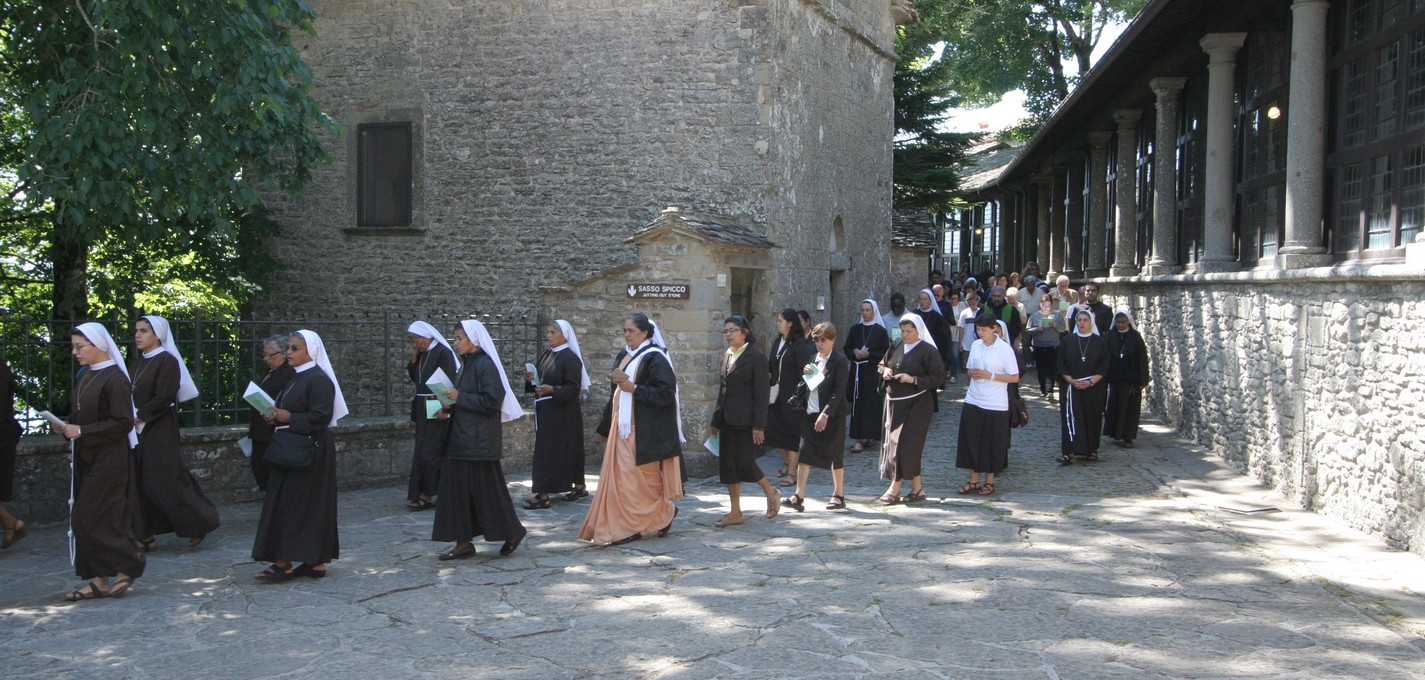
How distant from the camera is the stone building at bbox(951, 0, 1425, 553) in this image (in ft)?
28.2

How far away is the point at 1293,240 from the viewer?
10828mm

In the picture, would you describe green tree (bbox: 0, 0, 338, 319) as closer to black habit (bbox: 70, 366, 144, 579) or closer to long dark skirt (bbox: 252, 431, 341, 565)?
black habit (bbox: 70, 366, 144, 579)

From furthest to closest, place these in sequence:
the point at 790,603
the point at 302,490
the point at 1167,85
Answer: the point at 1167,85 → the point at 302,490 → the point at 790,603

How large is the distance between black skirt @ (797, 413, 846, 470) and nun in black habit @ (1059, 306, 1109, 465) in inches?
133

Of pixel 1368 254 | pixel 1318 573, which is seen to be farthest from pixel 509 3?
pixel 1318 573

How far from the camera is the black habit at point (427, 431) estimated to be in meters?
9.84

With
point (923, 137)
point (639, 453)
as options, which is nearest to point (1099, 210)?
point (923, 137)

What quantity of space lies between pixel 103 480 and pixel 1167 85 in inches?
556

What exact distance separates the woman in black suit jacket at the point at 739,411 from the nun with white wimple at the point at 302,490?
10.0 ft

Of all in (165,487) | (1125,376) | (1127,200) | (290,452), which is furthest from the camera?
(1127,200)

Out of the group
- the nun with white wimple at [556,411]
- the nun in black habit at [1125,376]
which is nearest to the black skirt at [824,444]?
the nun with white wimple at [556,411]

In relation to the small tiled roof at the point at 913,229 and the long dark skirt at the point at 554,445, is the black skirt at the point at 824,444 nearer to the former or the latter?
the long dark skirt at the point at 554,445

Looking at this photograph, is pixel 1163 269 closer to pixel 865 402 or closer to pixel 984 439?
pixel 865 402

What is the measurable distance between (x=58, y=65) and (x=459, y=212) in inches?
229
